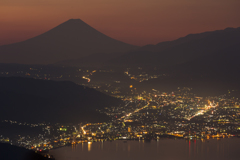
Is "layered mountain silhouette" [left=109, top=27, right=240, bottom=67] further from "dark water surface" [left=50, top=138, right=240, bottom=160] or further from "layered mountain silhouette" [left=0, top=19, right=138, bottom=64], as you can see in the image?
"dark water surface" [left=50, top=138, right=240, bottom=160]

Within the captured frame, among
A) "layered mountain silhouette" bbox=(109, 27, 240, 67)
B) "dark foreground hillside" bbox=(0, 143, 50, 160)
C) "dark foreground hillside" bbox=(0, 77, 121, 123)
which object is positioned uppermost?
"layered mountain silhouette" bbox=(109, 27, 240, 67)

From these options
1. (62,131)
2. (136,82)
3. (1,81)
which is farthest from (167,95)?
(62,131)

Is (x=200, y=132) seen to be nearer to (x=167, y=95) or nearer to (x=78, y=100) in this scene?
(x=78, y=100)

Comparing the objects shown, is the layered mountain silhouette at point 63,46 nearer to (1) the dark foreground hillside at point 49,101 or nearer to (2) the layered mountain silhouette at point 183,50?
(2) the layered mountain silhouette at point 183,50

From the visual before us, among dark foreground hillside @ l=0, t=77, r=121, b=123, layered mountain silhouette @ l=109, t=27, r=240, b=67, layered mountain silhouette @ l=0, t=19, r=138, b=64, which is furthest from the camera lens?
layered mountain silhouette @ l=0, t=19, r=138, b=64

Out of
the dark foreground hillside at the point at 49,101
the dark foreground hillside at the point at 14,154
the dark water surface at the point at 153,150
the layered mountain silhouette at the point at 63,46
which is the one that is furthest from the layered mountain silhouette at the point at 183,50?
the dark foreground hillside at the point at 14,154

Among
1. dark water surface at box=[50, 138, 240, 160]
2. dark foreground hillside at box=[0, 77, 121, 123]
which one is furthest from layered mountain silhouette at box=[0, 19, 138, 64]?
dark water surface at box=[50, 138, 240, 160]

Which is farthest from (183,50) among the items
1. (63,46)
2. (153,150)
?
(153,150)
